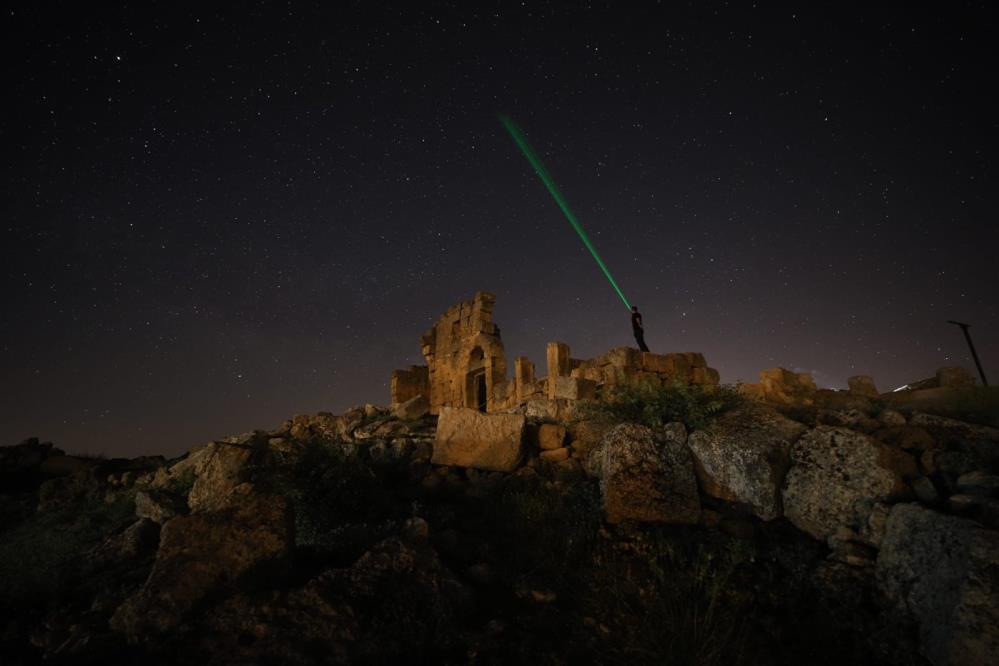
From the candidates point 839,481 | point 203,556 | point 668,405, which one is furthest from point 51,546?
point 839,481

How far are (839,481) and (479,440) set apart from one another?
12.2ft

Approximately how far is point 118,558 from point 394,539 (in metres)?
3.20

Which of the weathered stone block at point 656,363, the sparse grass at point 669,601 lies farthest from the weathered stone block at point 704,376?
the sparse grass at point 669,601

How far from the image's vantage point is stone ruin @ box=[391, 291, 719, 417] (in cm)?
914

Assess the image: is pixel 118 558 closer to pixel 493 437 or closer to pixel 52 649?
pixel 52 649

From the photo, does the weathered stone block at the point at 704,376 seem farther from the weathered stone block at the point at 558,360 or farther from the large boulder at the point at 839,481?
the large boulder at the point at 839,481

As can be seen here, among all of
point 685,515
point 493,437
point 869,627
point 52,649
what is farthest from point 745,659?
point 52,649

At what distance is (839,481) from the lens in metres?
3.69

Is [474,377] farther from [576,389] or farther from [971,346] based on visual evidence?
[971,346]

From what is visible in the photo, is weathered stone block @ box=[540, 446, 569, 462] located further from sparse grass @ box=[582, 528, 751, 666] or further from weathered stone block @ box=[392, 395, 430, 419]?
weathered stone block @ box=[392, 395, 430, 419]

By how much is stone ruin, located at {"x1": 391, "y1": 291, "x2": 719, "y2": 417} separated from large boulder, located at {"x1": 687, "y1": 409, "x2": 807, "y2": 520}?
253 cm

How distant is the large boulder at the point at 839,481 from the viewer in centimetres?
350

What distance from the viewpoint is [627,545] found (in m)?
3.65

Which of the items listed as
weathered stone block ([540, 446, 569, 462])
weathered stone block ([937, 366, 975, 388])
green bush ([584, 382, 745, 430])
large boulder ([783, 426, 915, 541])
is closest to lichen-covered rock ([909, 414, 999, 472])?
large boulder ([783, 426, 915, 541])
